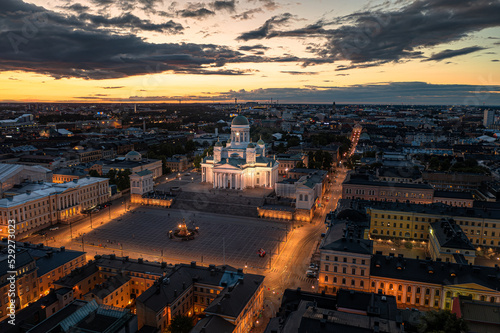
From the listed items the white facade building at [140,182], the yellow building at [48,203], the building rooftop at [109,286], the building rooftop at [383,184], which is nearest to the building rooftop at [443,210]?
the building rooftop at [383,184]

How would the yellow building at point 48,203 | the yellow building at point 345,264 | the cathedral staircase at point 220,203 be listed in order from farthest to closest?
1. the cathedral staircase at point 220,203
2. the yellow building at point 48,203
3. the yellow building at point 345,264

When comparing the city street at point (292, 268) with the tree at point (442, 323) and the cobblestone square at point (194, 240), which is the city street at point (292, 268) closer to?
the cobblestone square at point (194, 240)

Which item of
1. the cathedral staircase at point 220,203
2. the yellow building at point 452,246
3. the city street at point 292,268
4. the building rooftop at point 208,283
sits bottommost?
the city street at point 292,268

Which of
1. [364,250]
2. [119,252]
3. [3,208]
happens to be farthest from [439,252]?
[3,208]

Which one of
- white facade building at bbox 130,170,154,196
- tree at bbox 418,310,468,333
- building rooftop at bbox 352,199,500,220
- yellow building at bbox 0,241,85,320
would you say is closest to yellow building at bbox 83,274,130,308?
yellow building at bbox 0,241,85,320

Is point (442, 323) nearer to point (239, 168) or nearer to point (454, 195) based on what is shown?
point (454, 195)

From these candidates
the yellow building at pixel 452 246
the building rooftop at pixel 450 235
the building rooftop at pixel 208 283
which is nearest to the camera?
the building rooftop at pixel 208 283
